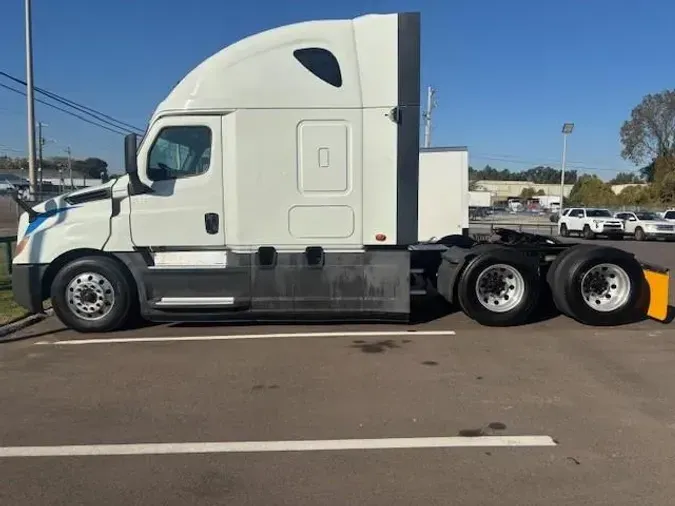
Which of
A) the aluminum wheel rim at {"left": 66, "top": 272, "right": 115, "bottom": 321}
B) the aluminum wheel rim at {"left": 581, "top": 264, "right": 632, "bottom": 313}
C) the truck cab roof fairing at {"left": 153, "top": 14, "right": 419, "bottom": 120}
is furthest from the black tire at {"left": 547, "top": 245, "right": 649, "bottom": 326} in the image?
the aluminum wheel rim at {"left": 66, "top": 272, "right": 115, "bottom": 321}

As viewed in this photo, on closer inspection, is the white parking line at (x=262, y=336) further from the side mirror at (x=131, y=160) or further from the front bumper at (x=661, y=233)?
the front bumper at (x=661, y=233)

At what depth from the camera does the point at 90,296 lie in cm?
772

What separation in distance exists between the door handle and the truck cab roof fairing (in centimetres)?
130

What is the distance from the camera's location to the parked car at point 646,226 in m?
33.2

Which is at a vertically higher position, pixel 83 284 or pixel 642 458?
pixel 83 284

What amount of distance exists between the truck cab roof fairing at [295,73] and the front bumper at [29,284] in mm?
2838

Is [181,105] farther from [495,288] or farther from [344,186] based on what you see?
[495,288]

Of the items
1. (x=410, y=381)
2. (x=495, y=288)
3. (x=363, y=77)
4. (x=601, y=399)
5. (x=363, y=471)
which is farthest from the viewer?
(x=495, y=288)

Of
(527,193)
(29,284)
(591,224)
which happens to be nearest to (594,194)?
(527,193)

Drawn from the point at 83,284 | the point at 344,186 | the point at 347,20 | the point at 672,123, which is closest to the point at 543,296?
the point at 344,186

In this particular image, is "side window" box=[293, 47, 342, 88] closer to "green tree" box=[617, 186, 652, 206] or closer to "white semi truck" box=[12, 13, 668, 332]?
"white semi truck" box=[12, 13, 668, 332]

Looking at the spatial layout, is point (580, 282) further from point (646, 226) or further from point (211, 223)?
point (646, 226)

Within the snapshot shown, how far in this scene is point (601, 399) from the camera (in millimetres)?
5176

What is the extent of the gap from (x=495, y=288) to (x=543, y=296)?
0.90 metres
